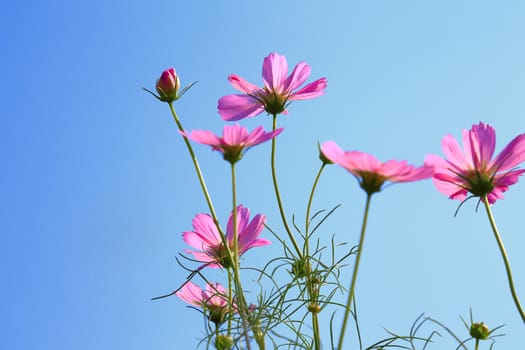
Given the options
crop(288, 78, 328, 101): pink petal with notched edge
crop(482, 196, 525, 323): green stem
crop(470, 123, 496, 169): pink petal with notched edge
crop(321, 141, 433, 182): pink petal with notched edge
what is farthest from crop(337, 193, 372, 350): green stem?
crop(288, 78, 328, 101): pink petal with notched edge

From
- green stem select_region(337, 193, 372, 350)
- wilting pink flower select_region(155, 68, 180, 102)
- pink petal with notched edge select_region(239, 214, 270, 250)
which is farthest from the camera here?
wilting pink flower select_region(155, 68, 180, 102)

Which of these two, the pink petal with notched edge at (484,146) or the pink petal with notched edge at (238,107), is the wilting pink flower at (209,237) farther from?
the pink petal with notched edge at (484,146)

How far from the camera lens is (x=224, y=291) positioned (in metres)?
0.81

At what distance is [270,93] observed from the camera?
876 mm

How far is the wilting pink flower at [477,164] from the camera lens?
68 centimetres

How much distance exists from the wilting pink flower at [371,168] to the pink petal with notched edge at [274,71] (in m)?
0.35

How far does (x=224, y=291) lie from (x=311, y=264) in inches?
4.5

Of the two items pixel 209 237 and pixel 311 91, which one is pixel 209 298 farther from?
pixel 311 91

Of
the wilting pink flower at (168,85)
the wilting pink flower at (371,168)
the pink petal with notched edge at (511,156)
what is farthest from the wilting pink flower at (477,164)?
the wilting pink flower at (168,85)

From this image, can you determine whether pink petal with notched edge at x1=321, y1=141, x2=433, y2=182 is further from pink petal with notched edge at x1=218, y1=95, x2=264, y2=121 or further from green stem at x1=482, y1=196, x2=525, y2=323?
pink petal with notched edge at x1=218, y1=95, x2=264, y2=121

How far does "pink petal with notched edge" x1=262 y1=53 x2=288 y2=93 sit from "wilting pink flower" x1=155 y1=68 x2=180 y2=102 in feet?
0.39

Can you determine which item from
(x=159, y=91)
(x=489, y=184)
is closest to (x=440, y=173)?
(x=489, y=184)

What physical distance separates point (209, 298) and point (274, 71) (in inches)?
12.8

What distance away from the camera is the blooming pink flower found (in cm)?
86
